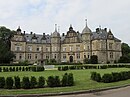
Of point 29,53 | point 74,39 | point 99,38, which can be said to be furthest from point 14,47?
point 99,38

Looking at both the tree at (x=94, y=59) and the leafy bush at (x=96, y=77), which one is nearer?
the leafy bush at (x=96, y=77)

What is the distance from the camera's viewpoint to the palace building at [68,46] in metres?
70.0

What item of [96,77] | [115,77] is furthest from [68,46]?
[96,77]

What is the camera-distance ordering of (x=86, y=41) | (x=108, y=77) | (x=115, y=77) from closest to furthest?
(x=108, y=77), (x=115, y=77), (x=86, y=41)

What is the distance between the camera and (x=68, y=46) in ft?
252

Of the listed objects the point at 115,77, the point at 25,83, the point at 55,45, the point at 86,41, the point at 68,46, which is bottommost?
the point at 25,83

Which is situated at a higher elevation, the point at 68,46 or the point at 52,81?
the point at 68,46

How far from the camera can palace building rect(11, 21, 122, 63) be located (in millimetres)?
69956

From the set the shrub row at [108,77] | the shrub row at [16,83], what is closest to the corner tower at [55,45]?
the shrub row at [108,77]

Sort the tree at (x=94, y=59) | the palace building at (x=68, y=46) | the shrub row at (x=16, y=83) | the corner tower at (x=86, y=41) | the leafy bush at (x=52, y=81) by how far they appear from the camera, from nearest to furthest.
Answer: the shrub row at (x=16, y=83) < the leafy bush at (x=52, y=81) < the tree at (x=94, y=59) < the palace building at (x=68, y=46) < the corner tower at (x=86, y=41)

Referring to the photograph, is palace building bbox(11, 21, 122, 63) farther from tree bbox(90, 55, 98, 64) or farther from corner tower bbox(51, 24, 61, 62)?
tree bbox(90, 55, 98, 64)

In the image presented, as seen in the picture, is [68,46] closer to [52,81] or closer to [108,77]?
[108,77]

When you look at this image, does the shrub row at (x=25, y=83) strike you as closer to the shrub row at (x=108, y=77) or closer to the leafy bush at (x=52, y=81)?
the leafy bush at (x=52, y=81)

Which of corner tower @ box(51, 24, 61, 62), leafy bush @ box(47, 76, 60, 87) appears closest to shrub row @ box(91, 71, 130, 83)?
leafy bush @ box(47, 76, 60, 87)
